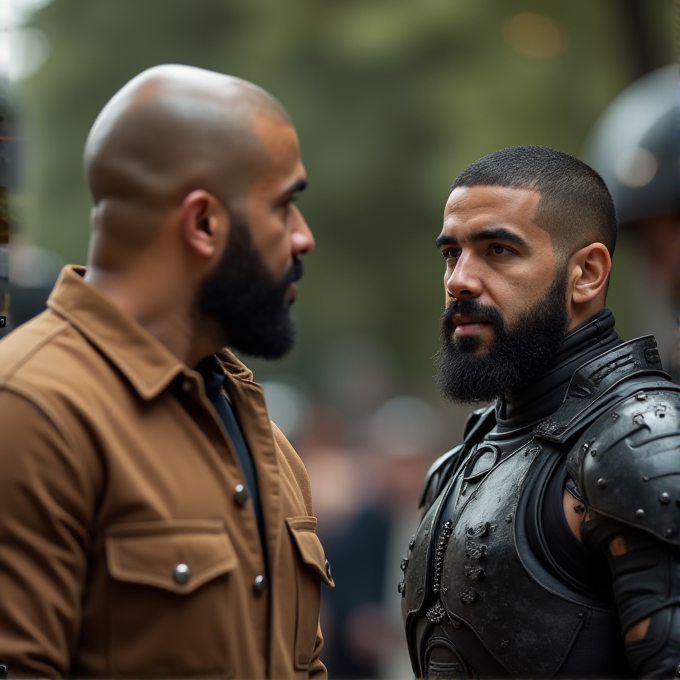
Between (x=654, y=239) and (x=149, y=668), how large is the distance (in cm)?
205

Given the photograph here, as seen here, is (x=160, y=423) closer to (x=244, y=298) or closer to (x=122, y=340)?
(x=122, y=340)

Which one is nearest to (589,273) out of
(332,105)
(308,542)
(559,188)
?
(559,188)

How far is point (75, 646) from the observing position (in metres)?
2.68

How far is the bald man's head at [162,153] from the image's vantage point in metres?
2.84

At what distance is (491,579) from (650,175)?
75.9 inches

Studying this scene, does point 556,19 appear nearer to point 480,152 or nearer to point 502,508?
point 480,152

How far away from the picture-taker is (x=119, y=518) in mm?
2688

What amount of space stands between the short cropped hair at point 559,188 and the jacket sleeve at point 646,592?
98cm

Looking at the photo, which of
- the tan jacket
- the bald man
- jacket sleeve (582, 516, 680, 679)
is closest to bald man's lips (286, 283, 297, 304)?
the bald man

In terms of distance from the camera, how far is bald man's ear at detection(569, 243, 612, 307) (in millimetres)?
3885

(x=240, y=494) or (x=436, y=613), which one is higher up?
(x=240, y=494)

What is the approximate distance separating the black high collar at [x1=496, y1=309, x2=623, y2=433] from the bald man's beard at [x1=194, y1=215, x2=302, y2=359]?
3.70 ft

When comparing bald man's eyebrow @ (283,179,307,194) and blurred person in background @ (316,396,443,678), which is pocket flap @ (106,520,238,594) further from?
blurred person in background @ (316,396,443,678)

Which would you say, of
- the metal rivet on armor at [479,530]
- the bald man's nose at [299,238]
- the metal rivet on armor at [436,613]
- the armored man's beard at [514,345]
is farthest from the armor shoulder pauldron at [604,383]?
the bald man's nose at [299,238]
